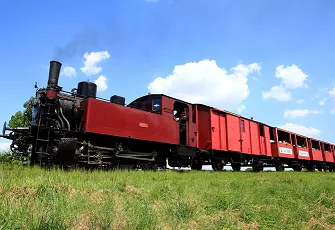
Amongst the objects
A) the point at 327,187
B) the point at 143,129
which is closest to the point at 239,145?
the point at 143,129

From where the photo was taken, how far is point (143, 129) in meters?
12.1

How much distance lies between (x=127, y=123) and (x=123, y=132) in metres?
0.45

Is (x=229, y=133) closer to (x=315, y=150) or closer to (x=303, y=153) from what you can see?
(x=303, y=153)

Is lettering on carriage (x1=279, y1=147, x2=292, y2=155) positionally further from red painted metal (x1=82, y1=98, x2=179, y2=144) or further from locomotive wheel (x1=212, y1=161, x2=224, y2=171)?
red painted metal (x1=82, y1=98, x2=179, y2=144)

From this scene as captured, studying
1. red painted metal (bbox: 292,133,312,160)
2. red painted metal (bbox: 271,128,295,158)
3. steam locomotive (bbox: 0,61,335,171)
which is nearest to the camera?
steam locomotive (bbox: 0,61,335,171)

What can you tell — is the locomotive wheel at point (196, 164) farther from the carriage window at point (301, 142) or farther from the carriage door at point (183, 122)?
the carriage window at point (301, 142)

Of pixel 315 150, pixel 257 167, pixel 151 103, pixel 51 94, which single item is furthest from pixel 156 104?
pixel 315 150

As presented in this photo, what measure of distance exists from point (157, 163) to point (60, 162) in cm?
508

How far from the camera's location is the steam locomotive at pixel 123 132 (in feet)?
32.8

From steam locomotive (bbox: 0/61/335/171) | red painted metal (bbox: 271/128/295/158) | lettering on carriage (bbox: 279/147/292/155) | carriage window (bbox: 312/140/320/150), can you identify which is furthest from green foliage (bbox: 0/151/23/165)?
carriage window (bbox: 312/140/320/150)

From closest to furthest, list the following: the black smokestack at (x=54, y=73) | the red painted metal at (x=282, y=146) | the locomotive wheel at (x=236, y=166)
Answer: the black smokestack at (x=54, y=73)
the locomotive wheel at (x=236, y=166)
the red painted metal at (x=282, y=146)

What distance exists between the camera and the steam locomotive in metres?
9.98

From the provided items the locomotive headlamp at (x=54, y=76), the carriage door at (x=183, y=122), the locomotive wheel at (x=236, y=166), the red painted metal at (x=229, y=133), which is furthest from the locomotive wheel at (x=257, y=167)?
the locomotive headlamp at (x=54, y=76)

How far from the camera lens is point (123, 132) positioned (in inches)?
445
